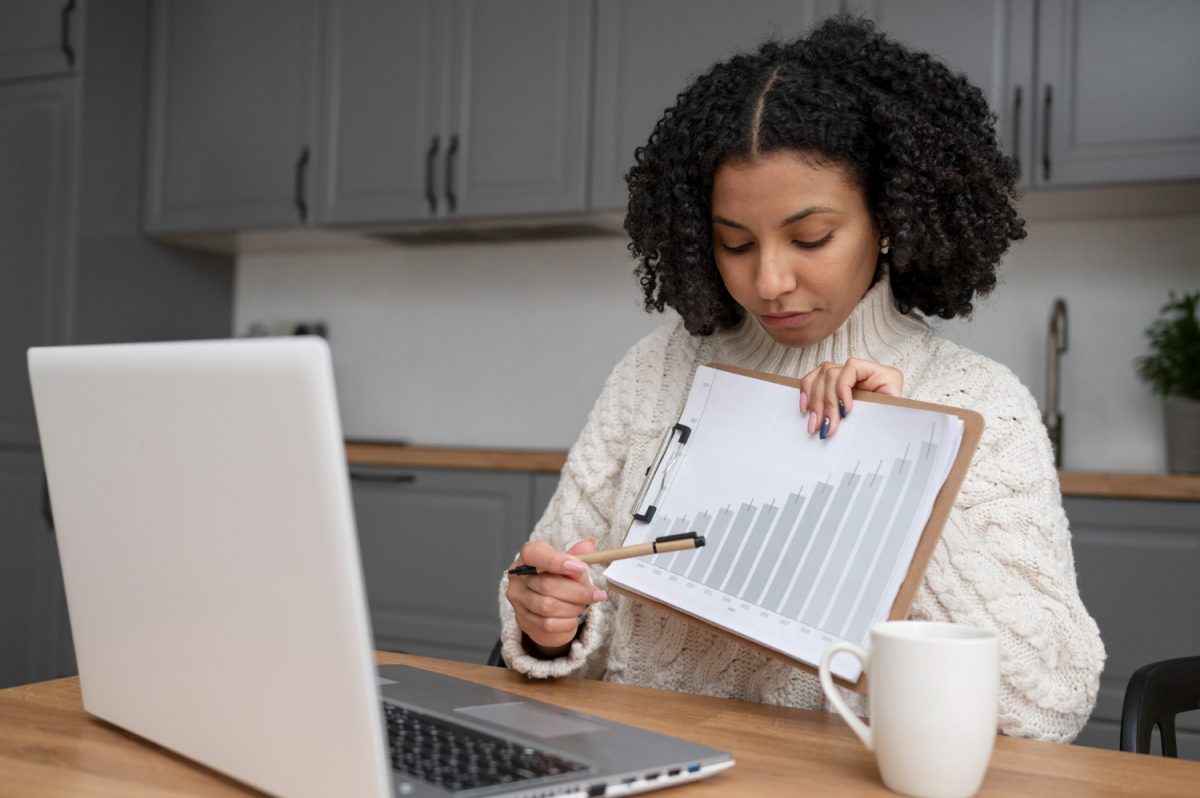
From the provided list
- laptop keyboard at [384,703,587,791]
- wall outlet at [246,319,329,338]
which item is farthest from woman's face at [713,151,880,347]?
wall outlet at [246,319,329,338]

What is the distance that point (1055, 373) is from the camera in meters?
2.46

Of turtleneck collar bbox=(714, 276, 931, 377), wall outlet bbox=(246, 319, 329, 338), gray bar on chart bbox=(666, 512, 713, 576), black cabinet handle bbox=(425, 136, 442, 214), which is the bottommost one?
gray bar on chart bbox=(666, 512, 713, 576)

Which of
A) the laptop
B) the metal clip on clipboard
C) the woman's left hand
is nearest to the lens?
the laptop

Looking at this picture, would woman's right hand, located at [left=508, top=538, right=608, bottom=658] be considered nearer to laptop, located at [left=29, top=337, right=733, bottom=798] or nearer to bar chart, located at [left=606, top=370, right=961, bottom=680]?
bar chart, located at [left=606, top=370, right=961, bottom=680]

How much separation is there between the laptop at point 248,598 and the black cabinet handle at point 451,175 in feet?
7.11

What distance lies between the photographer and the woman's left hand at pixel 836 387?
89cm

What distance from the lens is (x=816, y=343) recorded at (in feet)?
4.08

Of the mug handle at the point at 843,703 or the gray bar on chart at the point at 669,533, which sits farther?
the gray bar on chart at the point at 669,533

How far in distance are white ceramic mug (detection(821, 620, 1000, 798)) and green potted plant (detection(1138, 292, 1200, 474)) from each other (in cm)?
189

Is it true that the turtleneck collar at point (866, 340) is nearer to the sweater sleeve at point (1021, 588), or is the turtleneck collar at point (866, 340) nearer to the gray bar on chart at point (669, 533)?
the sweater sleeve at point (1021, 588)

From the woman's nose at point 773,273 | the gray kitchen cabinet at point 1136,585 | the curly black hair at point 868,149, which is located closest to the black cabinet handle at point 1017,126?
the gray kitchen cabinet at point 1136,585

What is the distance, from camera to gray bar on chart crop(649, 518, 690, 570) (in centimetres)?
96

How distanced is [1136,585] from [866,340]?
46.4 inches

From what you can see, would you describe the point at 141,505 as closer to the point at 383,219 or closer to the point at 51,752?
the point at 51,752
